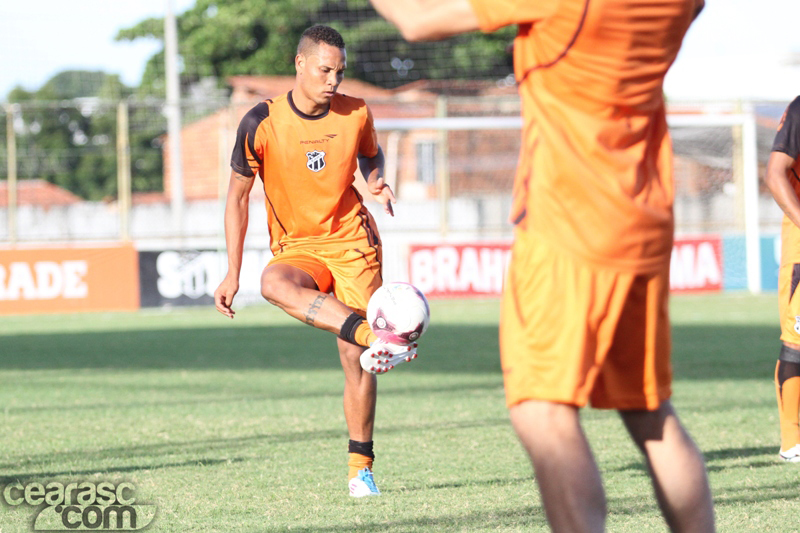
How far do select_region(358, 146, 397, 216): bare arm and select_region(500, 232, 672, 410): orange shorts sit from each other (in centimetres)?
274

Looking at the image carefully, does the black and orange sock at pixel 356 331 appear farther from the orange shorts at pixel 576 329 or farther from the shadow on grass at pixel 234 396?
the shadow on grass at pixel 234 396

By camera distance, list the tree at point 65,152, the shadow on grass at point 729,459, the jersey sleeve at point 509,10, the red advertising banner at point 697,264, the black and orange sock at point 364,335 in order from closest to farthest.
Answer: the jersey sleeve at point 509,10, the black and orange sock at point 364,335, the shadow on grass at point 729,459, the red advertising banner at point 697,264, the tree at point 65,152

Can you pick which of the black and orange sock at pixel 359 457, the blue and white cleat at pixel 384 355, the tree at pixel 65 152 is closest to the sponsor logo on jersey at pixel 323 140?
the blue and white cleat at pixel 384 355

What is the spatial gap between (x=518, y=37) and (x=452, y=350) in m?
10.5

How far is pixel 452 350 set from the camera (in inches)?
518

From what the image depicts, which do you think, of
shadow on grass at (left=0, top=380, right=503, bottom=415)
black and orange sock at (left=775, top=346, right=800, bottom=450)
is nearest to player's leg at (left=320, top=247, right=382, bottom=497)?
black and orange sock at (left=775, top=346, right=800, bottom=450)

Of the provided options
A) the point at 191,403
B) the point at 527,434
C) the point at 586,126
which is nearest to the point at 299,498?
the point at 527,434

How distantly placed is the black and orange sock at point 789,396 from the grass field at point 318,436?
17 cm

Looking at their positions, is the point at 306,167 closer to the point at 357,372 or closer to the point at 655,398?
the point at 357,372

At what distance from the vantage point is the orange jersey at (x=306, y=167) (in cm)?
554

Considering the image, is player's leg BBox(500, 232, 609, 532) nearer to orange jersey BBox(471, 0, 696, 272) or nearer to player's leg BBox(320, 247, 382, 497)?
orange jersey BBox(471, 0, 696, 272)

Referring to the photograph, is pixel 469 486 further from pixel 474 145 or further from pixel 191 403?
pixel 474 145

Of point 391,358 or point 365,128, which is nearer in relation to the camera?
point 391,358

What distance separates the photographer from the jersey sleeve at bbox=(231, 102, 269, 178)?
5523mm
